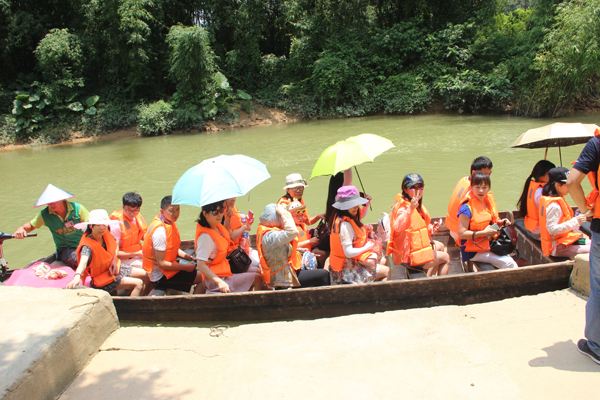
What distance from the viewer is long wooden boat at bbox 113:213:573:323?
455cm

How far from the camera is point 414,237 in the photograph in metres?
4.62

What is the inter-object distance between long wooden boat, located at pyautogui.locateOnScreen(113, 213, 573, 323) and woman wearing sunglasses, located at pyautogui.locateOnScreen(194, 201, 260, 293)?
22 centimetres

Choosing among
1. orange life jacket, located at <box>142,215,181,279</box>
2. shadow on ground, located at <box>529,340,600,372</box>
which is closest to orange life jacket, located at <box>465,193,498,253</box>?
shadow on ground, located at <box>529,340,600,372</box>

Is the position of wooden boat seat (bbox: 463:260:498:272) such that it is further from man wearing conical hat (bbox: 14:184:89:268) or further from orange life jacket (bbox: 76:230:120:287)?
man wearing conical hat (bbox: 14:184:89:268)

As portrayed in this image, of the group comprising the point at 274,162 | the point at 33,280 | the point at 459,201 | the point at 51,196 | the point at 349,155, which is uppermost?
the point at 349,155

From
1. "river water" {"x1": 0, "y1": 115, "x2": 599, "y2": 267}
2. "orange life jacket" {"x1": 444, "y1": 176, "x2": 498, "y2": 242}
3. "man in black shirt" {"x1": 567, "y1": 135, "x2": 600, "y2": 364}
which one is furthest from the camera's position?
"river water" {"x1": 0, "y1": 115, "x2": 599, "y2": 267}

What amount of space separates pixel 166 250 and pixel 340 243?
65.6 inches

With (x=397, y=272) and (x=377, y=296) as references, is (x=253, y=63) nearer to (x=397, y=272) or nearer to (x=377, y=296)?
(x=397, y=272)

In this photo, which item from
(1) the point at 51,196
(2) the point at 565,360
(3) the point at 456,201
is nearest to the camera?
(2) the point at 565,360

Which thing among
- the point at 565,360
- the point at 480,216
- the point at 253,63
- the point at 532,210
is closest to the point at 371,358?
the point at 565,360

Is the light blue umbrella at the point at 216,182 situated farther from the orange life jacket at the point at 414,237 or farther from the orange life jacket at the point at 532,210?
the orange life jacket at the point at 532,210

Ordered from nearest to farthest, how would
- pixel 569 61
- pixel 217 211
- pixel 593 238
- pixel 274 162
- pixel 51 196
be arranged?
pixel 593 238 → pixel 217 211 → pixel 51 196 → pixel 274 162 → pixel 569 61

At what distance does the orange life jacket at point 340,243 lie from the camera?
14.3ft

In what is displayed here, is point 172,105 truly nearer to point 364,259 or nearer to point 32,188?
point 32,188
